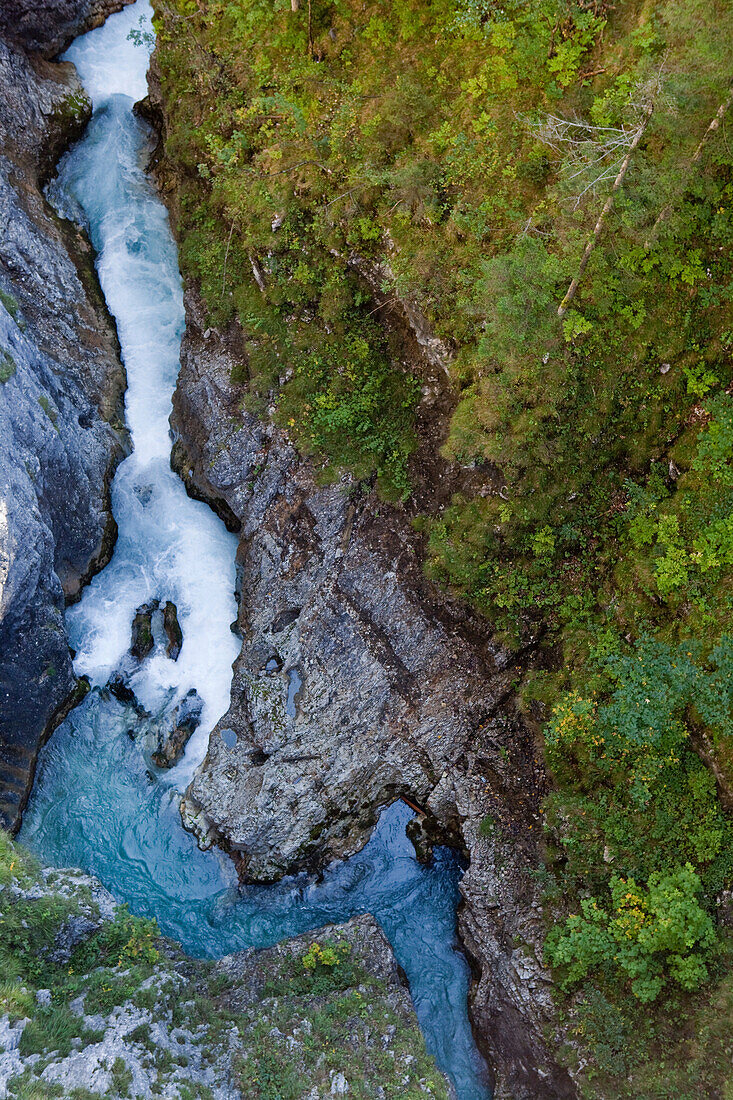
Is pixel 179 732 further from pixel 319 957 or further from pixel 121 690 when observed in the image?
pixel 319 957

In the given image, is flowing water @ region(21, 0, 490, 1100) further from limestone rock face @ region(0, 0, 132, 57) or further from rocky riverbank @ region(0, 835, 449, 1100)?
rocky riverbank @ region(0, 835, 449, 1100)

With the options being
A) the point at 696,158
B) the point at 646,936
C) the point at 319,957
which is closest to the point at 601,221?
the point at 696,158

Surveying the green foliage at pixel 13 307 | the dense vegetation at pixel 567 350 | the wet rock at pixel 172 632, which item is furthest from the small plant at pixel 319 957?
the green foliage at pixel 13 307

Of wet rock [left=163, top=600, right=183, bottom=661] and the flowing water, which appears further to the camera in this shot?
wet rock [left=163, top=600, right=183, bottom=661]

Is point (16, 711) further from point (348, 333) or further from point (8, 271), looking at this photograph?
point (348, 333)

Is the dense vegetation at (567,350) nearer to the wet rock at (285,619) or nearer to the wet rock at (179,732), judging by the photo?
the wet rock at (285,619)

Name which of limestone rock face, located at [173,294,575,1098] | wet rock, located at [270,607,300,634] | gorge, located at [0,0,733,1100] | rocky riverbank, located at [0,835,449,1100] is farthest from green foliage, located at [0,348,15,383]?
rocky riverbank, located at [0,835,449,1100]
